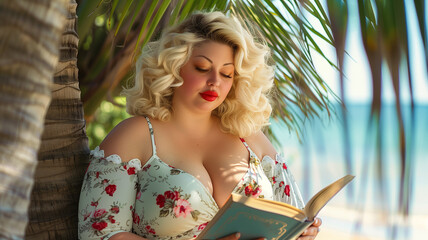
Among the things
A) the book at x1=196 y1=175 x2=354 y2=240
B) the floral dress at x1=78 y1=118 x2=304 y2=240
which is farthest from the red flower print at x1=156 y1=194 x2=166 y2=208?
the book at x1=196 y1=175 x2=354 y2=240

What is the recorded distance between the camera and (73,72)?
169 cm

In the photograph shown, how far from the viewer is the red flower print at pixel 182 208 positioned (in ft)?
5.57

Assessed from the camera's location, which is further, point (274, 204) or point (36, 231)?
point (36, 231)

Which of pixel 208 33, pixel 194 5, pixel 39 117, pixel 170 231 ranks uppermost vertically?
pixel 194 5

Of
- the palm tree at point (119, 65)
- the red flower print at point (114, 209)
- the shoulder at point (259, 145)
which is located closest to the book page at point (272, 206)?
the palm tree at point (119, 65)

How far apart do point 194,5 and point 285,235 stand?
1048 mm

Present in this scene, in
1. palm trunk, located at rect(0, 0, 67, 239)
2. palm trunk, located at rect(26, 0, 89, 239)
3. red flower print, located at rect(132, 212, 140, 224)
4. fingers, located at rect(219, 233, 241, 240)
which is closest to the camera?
palm trunk, located at rect(0, 0, 67, 239)

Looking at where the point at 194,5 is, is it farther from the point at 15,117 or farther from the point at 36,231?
the point at 15,117

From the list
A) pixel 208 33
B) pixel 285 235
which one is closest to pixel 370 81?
pixel 285 235

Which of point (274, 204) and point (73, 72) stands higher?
point (73, 72)

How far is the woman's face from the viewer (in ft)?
6.09

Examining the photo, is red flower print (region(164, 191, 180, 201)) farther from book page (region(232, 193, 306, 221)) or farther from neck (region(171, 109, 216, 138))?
book page (region(232, 193, 306, 221))

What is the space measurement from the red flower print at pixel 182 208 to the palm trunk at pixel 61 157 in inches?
12.7

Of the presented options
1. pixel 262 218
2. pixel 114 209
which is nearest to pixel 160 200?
pixel 114 209
